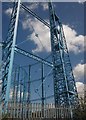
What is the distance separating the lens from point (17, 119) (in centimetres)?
1161

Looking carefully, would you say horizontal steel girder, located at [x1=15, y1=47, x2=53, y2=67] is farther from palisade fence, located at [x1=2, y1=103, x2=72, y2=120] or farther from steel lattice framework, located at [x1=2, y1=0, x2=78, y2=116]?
palisade fence, located at [x1=2, y1=103, x2=72, y2=120]

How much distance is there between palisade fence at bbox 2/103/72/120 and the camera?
11.8 metres

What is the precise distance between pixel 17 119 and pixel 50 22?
55.1 ft

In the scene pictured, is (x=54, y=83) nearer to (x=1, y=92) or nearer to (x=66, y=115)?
(x=1, y=92)

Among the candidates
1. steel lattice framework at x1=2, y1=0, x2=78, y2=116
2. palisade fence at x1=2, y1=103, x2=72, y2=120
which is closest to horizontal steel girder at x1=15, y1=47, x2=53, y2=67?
steel lattice framework at x1=2, y1=0, x2=78, y2=116

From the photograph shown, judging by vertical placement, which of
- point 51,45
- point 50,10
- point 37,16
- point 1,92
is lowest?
point 1,92

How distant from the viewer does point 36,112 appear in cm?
1238

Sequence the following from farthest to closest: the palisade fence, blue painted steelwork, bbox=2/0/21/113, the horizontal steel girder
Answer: the horizontal steel girder, blue painted steelwork, bbox=2/0/21/113, the palisade fence

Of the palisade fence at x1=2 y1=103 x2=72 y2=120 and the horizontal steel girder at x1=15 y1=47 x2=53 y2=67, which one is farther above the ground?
the horizontal steel girder at x1=15 y1=47 x2=53 y2=67

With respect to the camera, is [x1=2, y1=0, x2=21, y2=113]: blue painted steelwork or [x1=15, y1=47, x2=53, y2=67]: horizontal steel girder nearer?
[x1=2, y1=0, x2=21, y2=113]: blue painted steelwork

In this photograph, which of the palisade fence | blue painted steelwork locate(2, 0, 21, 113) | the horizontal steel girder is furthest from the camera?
the horizontal steel girder

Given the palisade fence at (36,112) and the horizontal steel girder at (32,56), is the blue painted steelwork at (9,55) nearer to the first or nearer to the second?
the horizontal steel girder at (32,56)

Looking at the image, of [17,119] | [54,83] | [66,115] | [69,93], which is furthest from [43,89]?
[17,119]

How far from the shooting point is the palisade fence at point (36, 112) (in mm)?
11779
